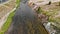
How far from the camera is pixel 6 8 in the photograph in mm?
21656

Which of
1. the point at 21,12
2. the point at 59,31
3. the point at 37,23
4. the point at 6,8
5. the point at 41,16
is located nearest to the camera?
the point at 59,31

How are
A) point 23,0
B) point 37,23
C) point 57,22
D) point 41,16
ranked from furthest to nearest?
1. point 23,0
2. point 41,16
3. point 37,23
4. point 57,22

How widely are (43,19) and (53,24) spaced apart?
2.48 metres

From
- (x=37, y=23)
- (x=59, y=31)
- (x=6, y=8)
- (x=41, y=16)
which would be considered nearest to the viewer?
(x=59, y=31)

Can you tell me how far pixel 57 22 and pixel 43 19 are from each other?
78.0 inches

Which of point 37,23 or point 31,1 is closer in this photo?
point 37,23

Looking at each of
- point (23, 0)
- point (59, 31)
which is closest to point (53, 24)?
point (59, 31)

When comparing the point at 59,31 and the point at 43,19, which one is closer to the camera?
the point at 59,31

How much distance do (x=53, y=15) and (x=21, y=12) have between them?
378 centimetres

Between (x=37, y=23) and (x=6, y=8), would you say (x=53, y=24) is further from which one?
(x=6, y=8)

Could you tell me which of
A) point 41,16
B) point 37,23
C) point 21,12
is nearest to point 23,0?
point 21,12

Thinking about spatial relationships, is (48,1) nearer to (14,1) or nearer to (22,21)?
(14,1)

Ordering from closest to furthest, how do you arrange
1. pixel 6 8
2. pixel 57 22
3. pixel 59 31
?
pixel 59 31, pixel 57 22, pixel 6 8

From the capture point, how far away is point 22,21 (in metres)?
16.5
